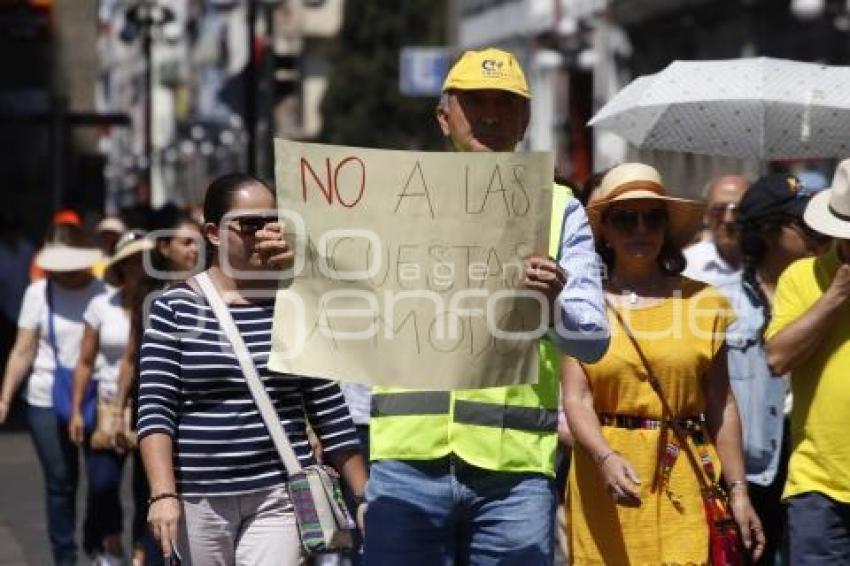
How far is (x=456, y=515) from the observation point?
6.11 meters

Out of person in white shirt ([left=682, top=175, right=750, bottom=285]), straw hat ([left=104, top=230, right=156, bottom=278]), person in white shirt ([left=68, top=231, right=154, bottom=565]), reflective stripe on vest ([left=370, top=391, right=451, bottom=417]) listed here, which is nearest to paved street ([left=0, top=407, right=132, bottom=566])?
person in white shirt ([left=68, top=231, right=154, bottom=565])

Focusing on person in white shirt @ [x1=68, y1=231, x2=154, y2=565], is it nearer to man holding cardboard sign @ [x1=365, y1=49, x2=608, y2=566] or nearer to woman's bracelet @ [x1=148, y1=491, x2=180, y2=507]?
woman's bracelet @ [x1=148, y1=491, x2=180, y2=507]

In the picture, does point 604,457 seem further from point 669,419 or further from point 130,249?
point 130,249

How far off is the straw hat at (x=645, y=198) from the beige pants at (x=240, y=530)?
1274mm

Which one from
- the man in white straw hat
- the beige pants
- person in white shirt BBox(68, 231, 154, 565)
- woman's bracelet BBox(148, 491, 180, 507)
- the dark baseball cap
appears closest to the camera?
woman's bracelet BBox(148, 491, 180, 507)

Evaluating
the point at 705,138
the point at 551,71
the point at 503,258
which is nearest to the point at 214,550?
the point at 503,258

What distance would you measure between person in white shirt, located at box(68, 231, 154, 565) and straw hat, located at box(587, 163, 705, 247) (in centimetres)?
450

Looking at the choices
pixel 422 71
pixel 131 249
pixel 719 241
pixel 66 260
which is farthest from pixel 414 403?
pixel 422 71

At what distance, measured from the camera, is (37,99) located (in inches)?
1094

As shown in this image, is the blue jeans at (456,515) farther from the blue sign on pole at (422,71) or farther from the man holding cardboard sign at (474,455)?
the blue sign on pole at (422,71)

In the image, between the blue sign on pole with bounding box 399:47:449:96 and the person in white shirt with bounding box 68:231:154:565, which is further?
the blue sign on pole with bounding box 399:47:449:96

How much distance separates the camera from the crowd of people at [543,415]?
6.11m

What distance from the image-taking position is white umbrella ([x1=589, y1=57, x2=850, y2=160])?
30.2 ft

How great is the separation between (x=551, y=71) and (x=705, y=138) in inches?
1545
